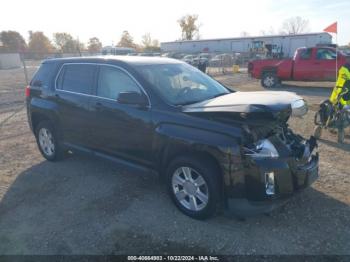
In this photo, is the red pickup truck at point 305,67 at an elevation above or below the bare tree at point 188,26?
below

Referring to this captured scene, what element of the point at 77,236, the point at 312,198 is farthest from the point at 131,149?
the point at 312,198

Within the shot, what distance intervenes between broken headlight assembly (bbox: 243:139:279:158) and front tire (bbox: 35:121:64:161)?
3.52m

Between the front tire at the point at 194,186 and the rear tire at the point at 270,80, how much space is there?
1321 cm

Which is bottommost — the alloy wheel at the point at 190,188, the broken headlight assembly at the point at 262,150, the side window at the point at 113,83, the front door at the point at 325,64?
the alloy wheel at the point at 190,188

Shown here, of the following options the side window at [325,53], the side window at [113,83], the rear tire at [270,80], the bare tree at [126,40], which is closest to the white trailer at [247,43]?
the bare tree at [126,40]

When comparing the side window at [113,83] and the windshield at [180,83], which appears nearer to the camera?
the windshield at [180,83]

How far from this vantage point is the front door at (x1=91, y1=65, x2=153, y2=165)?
4.04 meters

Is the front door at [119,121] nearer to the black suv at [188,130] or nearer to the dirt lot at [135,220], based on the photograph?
the black suv at [188,130]

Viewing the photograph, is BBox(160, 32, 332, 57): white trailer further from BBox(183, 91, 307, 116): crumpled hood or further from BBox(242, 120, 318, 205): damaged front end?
BBox(242, 120, 318, 205): damaged front end

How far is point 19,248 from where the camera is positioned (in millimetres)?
3346

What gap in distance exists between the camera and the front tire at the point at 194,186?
3.45 meters

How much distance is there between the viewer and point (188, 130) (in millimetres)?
3574

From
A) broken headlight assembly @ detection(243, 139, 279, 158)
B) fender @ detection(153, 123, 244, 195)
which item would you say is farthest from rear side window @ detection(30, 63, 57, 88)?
broken headlight assembly @ detection(243, 139, 279, 158)

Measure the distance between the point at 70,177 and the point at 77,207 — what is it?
1.05 metres
